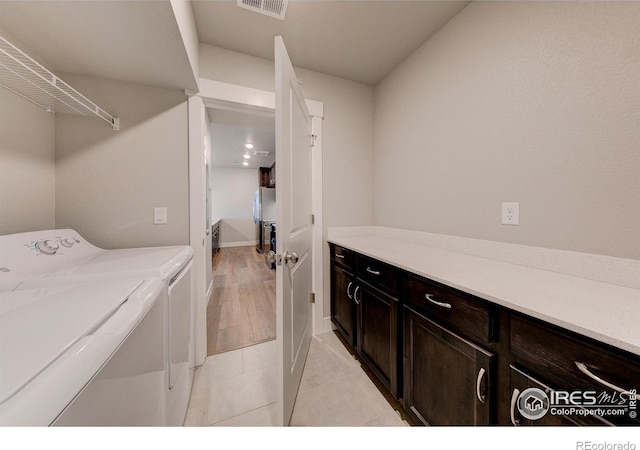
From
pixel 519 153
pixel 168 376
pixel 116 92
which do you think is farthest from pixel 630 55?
pixel 116 92

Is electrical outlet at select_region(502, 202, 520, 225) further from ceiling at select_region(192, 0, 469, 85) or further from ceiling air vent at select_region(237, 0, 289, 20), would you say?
ceiling air vent at select_region(237, 0, 289, 20)

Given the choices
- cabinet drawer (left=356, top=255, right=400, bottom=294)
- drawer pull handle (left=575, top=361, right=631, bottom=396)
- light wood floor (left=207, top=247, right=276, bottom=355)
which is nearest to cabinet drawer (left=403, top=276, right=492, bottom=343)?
cabinet drawer (left=356, top=255, right=400, bottom=294)

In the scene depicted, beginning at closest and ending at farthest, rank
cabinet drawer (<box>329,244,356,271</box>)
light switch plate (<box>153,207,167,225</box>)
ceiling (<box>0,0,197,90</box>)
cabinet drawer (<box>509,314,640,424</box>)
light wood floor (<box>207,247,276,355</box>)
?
cabinet drawer (<box>509,314,640,424</box>)
ceiling (<box>0,0,197,90</box>)
light switch plate (<box>153,207,167,225</box>)
cabinet drawer (<box>329,244,356,271</box>)
light wood floor (<box>207,247,276,355</box>)

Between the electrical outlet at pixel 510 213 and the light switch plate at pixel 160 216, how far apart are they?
7.03ft

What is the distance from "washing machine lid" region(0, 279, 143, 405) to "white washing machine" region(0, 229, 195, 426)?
0.74 feet

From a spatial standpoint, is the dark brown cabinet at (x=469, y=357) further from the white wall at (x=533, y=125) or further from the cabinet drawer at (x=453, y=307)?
the white wall at (x=533, y=125)

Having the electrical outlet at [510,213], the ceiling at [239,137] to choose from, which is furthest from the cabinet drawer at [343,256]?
the ceiling at [239,137]

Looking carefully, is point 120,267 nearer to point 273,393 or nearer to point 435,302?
point 273,393

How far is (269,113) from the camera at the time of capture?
1898 mm

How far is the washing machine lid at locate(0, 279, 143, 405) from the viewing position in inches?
13.8

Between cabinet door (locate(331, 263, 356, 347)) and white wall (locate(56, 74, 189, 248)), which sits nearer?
white wall (locate(56, 74, 189, 248))

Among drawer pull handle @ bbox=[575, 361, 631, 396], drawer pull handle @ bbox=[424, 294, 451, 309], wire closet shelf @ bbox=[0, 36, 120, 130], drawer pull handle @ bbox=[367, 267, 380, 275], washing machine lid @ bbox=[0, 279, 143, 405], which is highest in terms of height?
wire closet shelf @ bbox=[0, 36, 120, 130]

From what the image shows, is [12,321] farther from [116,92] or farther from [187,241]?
[116,92]

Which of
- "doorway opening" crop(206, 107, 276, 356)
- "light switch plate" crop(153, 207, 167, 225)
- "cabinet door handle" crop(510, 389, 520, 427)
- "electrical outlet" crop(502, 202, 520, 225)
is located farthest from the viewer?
"doorway opening" crop(206, 107, 276, 356)
